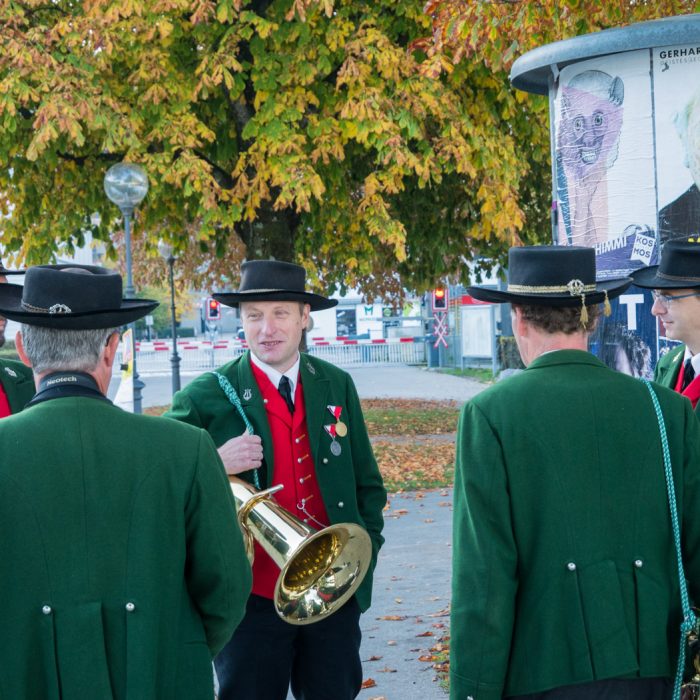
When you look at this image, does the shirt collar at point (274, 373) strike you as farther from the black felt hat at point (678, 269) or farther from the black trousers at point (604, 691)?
the black trousers at point (604, 691)

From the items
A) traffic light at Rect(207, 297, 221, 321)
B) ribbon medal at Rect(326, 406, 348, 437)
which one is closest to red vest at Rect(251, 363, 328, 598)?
ribbon medal at Rect(326, 406, 348, 437)

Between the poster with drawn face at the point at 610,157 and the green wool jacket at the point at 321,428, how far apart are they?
209 cm

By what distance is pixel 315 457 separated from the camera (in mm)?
3982

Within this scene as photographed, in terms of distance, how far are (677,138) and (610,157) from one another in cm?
36

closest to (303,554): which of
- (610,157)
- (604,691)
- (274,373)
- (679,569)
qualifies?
(274,373)

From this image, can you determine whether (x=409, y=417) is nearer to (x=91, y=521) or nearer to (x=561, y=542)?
(x=561, y=542)

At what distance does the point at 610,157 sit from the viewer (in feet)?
18.3

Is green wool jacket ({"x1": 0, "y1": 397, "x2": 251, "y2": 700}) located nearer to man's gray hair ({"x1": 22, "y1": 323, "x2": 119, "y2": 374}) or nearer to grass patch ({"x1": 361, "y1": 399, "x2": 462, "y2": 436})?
man's gray hair ({"x1": 22, "y1": 323, "x2": 119, "y2": 374})

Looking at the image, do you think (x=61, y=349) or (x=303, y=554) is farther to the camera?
(x=303, y=554)

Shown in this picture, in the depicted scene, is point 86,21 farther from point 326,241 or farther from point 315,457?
point 315,457

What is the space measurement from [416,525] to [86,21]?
23.2 feet

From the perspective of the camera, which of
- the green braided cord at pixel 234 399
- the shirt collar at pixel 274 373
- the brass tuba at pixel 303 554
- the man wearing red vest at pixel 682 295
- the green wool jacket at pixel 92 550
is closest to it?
the green wool jacket at pixel 92 550

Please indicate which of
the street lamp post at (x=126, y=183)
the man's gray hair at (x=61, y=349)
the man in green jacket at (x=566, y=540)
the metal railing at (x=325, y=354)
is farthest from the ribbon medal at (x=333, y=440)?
the metal railing at (x=325, y=354)

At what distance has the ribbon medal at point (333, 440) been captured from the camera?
13.2 feet
